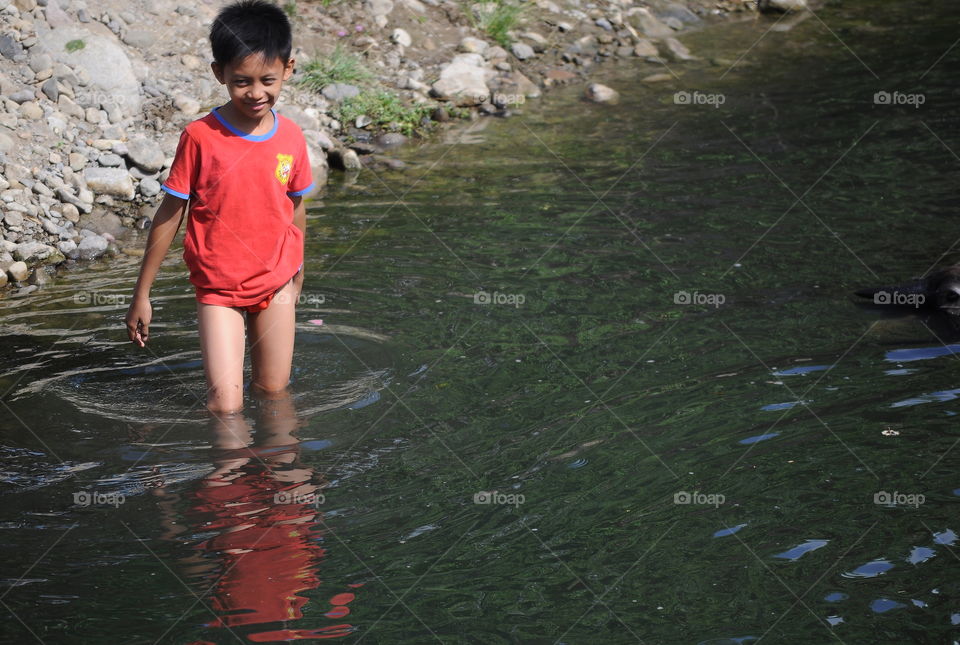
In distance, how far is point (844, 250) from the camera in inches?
245

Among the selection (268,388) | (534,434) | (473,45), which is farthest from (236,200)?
(473,45)

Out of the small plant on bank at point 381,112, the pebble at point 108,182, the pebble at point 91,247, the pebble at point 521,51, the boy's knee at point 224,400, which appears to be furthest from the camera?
the pebble at point 521,51

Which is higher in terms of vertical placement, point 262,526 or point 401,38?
point 401,38

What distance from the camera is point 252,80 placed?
3945mm

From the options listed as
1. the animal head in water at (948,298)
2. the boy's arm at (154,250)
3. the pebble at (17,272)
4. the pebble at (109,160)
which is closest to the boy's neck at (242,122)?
the boy's arm at (154,250)

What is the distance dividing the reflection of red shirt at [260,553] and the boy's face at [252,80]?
1.41 metres

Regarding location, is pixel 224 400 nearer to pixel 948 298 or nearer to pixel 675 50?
pixel 948 298

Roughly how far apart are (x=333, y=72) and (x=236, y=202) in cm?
580

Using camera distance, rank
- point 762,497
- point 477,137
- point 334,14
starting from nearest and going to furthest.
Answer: point 762,497 < point 477,137 < point 334,14

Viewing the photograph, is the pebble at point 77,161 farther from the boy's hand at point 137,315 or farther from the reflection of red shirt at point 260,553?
the reflection of red shirt at point 260,553

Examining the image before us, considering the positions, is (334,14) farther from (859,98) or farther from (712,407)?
(712,407)

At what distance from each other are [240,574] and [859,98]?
25.9 feet

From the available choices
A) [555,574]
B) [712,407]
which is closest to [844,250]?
[712,407]

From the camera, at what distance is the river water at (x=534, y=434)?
3250 millimetres
